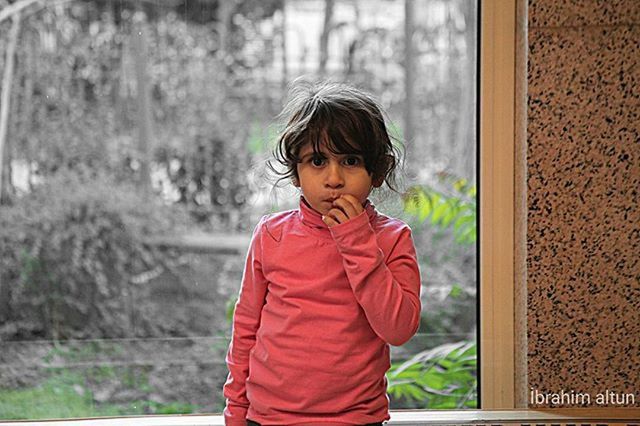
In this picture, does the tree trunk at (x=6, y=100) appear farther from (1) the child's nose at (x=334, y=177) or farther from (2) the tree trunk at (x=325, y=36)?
(1) the child's nose at (x=334, y=177)

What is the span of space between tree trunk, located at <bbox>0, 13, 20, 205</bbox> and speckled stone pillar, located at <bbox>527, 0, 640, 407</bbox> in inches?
45.3

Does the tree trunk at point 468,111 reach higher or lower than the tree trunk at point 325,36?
lower

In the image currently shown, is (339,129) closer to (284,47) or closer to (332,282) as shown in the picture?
(332,282)

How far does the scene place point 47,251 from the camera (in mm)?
2102

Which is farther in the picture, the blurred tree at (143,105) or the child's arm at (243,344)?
the blurred tree at (143,105)

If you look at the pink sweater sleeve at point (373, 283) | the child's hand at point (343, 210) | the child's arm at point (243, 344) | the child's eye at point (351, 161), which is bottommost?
the child's arm at point (243, 344)

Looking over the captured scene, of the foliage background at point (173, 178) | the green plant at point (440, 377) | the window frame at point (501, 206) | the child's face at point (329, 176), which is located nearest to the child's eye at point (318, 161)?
the child's face at point (329, 176)

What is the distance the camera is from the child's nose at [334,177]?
1552 mm

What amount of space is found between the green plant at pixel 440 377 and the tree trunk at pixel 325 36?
708mm

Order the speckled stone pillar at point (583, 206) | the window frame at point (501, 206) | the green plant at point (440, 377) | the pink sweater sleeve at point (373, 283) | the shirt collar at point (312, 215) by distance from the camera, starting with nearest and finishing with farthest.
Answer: the pink sweater sleeve at point (373, 283) → the shirt collar at point (312, 215) → the speckled stone pillar at point (583, 206) → the window frame at point (501, 206) → the green plant at point (440, 377)

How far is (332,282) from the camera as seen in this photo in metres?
1.59

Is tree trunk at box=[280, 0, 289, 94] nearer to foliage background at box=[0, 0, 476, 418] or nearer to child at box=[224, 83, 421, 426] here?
foliage background at box=[0, 0, 476, 418]

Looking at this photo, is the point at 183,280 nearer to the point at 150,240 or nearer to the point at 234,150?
the point at 150,240

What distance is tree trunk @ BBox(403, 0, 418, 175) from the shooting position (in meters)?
2.11
